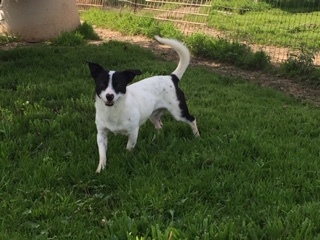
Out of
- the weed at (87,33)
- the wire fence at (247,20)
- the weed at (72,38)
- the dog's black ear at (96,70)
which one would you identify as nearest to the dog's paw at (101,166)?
the dog's black ear at (96,70)

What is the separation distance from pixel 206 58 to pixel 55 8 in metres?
3.75

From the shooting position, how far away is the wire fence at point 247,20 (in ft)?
34.8

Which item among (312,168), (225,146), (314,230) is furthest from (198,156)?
(314,230)

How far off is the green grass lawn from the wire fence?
4433 mm

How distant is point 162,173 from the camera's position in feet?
13.3

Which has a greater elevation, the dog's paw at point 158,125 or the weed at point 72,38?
the dog's paw at point 158,125

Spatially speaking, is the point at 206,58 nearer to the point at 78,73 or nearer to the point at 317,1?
the point at 78,73

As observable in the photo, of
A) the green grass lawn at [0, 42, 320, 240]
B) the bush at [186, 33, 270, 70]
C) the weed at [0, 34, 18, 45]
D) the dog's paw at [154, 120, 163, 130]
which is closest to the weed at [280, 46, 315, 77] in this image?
the bush at [186, 33, 270, 70]

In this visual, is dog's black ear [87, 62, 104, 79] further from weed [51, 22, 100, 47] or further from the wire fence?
weed [51, 22, 100, 47]

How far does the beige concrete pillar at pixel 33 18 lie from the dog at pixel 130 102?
21.2ft

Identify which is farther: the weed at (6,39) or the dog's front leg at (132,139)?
the weed at (6,39)

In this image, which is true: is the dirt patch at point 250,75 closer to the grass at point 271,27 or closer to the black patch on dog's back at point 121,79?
the grass at point 271,27

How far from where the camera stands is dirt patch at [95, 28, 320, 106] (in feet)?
24.5

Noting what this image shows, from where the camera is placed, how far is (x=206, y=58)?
9.98 meters
